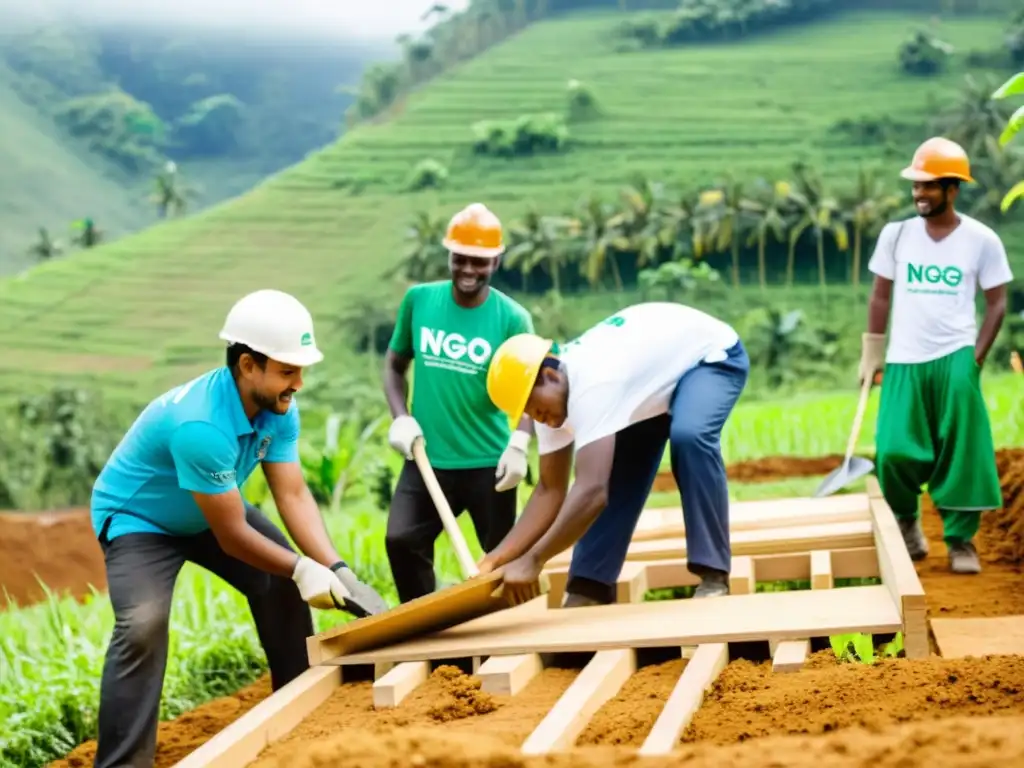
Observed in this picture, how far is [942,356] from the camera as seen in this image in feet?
19.7

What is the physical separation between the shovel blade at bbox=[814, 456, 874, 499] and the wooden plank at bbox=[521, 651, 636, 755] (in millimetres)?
2649

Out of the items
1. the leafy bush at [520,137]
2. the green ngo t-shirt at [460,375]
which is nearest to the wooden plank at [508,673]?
the green ngo t-shirt at [460,375]

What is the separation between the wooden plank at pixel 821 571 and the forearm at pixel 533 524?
98cm

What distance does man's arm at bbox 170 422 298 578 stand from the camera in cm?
404

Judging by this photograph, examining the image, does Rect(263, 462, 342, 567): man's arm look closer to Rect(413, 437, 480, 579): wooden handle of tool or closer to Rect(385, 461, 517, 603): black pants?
Rect(413, 437, 480, 579): wooden handle of tool

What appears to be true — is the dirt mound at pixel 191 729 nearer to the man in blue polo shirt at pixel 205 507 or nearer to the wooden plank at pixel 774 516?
the man in blue polo shirt at pixel 205 507

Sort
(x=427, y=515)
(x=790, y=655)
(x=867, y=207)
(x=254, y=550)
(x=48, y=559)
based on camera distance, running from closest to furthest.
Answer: (x=790, y=655)
(x=254, y=550)
(x=427, y=515)
(x=48, y=559)
(x=867, y=207)

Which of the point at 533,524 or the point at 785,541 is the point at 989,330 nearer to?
the point at 785,541

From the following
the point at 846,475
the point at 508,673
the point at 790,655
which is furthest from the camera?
the point at 846,475

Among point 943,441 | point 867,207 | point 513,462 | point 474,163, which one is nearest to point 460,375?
point 513,462

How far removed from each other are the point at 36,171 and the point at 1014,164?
9.65 metres

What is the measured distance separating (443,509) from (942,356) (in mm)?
2298

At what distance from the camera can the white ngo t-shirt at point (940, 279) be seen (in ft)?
19.5

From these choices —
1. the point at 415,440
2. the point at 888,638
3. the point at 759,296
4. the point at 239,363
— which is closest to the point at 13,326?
the point at 759,296
